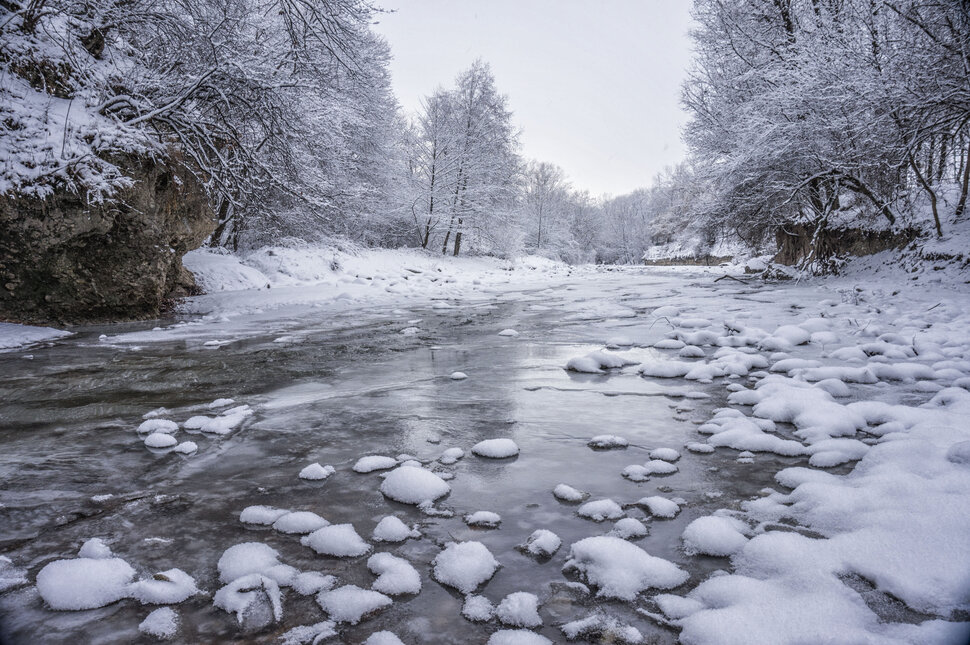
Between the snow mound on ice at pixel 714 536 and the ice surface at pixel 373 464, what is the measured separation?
42.3 inches

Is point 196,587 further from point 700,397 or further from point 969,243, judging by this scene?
point 969,243

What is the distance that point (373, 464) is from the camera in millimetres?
1824

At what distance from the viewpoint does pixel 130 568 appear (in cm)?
117

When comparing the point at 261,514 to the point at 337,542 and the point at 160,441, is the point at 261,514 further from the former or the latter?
the point at 160,441

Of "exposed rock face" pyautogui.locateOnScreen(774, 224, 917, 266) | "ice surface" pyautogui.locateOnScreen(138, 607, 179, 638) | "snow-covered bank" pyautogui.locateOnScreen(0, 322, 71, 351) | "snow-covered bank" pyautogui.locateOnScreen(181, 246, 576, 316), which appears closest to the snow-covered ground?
"ice surface" pyautogui.locateOnScreen(138, 607, 179, 638)

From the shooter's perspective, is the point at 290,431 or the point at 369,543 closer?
the point at 369,543

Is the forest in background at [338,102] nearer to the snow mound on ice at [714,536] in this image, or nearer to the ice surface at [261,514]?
the ice surface at [261,514]

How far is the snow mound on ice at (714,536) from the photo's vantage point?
1.28 metres

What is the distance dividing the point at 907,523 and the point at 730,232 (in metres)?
12.2

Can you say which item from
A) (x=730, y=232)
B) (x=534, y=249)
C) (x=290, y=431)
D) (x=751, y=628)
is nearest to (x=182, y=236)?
(x=290, y=431)

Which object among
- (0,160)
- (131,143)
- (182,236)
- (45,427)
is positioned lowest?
(45,427)

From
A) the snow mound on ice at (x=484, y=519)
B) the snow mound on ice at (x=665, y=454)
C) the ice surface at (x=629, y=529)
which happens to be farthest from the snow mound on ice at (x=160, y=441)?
the snow mound on ice at (x=665, y=454)

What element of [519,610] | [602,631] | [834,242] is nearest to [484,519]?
[519,610]

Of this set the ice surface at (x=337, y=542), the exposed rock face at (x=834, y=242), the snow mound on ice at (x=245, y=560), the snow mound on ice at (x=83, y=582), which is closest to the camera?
the snow mound on ice at (x=83, y=582)
